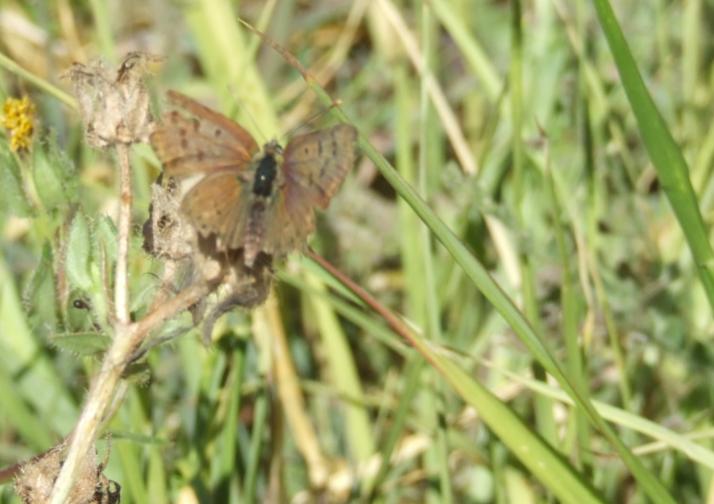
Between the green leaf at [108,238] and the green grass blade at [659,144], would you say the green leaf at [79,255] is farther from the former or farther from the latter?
the green grass blade at [659,144]

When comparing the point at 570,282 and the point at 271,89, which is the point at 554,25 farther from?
the point at 570,282

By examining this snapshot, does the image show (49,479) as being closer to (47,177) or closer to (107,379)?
(107,379)

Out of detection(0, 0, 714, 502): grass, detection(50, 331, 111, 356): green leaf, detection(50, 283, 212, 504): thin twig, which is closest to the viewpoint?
detection(50, 283, 212, 504): thin twig

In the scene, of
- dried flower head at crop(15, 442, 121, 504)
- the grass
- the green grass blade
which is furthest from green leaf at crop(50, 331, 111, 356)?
the green grass blade

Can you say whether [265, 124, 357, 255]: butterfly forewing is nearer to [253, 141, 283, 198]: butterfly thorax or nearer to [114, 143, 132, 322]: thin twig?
[253, 141, 283, 198]: butterfly thorax

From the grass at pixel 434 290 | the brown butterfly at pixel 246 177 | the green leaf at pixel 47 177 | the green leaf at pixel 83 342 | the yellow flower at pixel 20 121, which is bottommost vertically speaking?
the grass at pixel 434 290

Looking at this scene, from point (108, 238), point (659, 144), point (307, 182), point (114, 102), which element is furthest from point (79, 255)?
point (659, 144)

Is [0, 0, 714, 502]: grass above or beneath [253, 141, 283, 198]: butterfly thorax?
beneath

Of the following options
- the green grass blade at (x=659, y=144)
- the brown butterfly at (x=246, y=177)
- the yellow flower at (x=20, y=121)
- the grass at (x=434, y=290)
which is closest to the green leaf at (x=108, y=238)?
the grass at (x=434, y=290)
